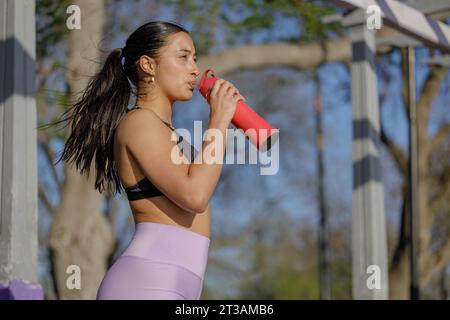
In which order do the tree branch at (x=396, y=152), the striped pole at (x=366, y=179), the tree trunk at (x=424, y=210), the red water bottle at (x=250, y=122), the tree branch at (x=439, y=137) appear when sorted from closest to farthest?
Answer: the red water bottle at (x=250, y=122) < the striped pole at (x=366, y=179) < the tree trunk at (x=424, y=210) < the tree branch at (x=396, y=152) < the tree branch at (x=439, y=137)

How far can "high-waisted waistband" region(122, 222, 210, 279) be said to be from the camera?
216cm

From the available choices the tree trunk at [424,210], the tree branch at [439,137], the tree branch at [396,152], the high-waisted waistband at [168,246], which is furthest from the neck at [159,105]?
the tree branch at [439,137]

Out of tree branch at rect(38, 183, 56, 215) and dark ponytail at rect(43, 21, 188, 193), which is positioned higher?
tree branch at rect(38, 183, 56, 215)

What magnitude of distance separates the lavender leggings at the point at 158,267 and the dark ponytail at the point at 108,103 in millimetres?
A: 279

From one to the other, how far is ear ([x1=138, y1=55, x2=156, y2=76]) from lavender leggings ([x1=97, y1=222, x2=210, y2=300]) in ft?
1.39

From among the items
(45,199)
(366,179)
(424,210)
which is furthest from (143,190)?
(424,210)

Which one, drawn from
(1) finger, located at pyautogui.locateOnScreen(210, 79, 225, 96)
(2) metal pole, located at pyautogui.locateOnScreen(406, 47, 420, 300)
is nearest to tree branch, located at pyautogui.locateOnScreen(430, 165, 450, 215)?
(2) metal pole, located at pyautogui.locateOnScreen(406, 47, 420, 300)

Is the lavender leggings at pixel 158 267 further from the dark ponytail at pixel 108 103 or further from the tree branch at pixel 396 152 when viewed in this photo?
the tree branch at pixel 396 152

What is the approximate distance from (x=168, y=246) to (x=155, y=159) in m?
0.23

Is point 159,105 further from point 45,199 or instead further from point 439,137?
point 439,137

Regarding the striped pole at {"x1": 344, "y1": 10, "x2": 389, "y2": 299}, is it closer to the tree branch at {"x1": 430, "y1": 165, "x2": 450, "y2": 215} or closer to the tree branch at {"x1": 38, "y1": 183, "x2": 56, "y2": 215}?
the tree branch at {"x1": 38, "y1": 183, "x2": 56, "y2": 215}

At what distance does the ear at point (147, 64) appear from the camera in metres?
2.31

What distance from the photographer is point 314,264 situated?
17406 millimetres

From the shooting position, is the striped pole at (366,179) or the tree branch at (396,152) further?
the tree branch at (396,152)
